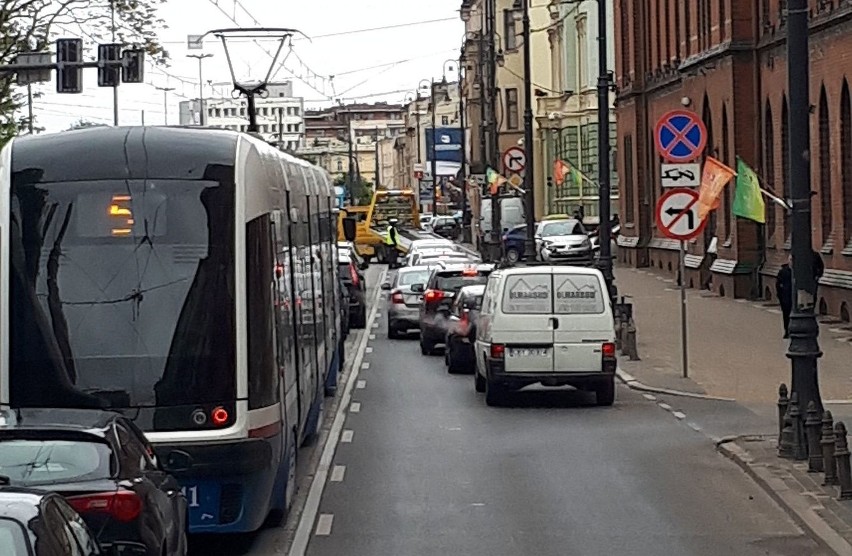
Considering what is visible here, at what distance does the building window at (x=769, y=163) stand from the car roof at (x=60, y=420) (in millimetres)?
30891

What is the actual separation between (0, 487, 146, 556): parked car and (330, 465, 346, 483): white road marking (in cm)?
792

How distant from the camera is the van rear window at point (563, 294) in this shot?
21.8 meters

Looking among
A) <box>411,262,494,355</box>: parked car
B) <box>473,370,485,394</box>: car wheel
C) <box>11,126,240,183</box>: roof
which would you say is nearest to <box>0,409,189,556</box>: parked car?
<box>11,126,240,183</box>: roof

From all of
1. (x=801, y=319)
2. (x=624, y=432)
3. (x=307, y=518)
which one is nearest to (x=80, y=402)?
(x=307, y=518)

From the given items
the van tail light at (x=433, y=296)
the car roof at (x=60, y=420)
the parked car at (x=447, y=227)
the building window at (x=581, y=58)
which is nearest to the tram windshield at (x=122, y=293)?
the car roof at (x=60, y=420)

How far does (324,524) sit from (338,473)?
9.28 feet

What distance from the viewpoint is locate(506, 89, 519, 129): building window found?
10150cm

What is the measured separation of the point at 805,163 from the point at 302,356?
4.76 m

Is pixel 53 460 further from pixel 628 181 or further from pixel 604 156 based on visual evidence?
pixel 628 181

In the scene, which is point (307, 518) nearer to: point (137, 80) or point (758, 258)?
point (137, 80)

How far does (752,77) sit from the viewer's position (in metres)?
41.2

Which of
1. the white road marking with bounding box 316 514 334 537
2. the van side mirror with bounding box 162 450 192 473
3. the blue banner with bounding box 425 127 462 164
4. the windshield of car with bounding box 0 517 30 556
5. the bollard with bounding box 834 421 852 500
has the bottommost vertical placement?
the white road marking with bounding box 316 514 334 537

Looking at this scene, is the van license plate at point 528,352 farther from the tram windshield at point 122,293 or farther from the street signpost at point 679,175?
the tram windshield at point 122,293

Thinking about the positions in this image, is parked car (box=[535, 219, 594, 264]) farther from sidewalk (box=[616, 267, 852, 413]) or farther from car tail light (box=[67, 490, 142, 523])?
car tail light (box=[67, 490, 142, 523])
